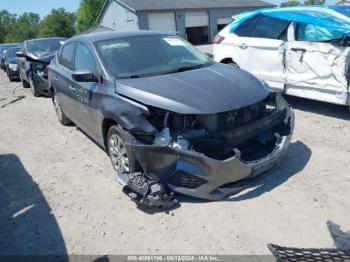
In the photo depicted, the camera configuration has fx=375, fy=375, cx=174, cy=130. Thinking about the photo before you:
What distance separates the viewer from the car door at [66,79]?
18.7ft

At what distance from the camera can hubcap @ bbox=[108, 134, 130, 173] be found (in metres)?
4.32

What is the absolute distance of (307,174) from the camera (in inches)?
171

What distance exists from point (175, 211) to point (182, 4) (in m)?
36.0

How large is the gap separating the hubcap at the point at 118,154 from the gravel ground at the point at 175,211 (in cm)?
26

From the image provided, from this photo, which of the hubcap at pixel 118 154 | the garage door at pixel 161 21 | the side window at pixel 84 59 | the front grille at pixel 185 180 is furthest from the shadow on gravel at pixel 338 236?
the garage door at pixel 161 21

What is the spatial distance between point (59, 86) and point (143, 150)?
3.06 meters

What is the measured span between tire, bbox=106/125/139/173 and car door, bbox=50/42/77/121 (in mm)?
1336

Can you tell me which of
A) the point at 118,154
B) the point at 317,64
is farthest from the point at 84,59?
the point at 317,64

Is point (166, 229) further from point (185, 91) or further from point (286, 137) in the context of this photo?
point (286, 137)

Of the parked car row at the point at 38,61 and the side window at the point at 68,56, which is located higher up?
the side window at the point at 68,56

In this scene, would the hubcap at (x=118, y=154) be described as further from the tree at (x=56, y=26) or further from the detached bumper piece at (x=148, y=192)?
the tree at (x=56, y=26)

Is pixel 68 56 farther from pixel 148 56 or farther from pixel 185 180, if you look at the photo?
pixel 185 180

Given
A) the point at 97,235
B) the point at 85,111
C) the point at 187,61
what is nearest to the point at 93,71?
the point at 85,111

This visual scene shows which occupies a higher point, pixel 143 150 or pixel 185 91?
pixel 185 91
